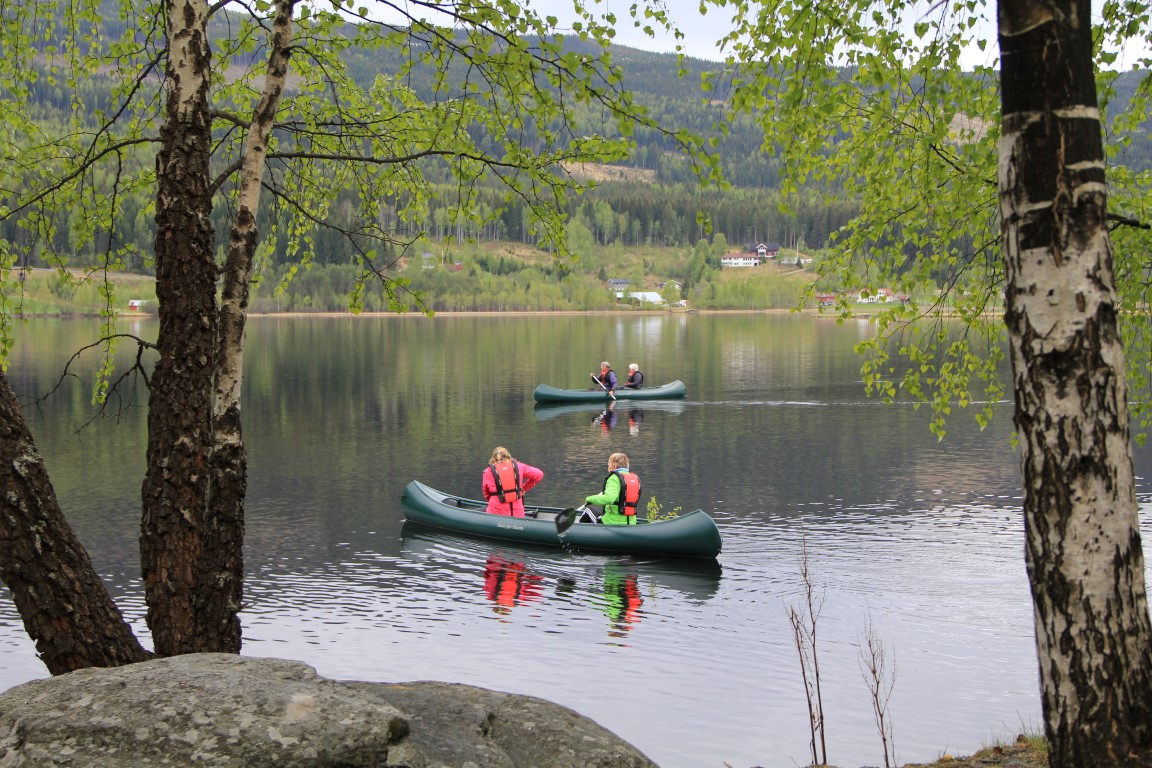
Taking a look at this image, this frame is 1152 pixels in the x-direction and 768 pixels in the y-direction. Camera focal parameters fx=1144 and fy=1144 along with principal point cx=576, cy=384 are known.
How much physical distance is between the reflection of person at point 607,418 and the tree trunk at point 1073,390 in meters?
32.6

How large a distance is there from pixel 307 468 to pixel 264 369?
31990 mm

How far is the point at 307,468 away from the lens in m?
28.7

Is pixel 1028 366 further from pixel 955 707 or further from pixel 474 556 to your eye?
pixel 474 556

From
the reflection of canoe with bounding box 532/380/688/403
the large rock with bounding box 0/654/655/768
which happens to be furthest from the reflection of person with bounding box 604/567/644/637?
the reflection of canoe with bounding box 532/380/688/403

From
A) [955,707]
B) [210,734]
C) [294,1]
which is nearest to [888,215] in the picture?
→ [294,1]

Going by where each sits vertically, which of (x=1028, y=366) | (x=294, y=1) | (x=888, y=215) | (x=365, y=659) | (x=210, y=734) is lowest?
(x=365, y=659)

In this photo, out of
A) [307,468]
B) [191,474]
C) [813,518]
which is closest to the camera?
[191,474]

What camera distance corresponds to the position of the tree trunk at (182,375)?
611 centimetres

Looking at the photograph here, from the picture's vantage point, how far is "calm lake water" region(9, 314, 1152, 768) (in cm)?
1255

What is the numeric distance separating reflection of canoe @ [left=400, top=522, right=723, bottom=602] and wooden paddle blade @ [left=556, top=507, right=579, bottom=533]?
0.46 meters

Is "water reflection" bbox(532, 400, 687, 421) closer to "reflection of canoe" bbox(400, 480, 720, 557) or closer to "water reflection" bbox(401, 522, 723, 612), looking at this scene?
"reflection of canoe" bbox(400, 480, 720, 557)

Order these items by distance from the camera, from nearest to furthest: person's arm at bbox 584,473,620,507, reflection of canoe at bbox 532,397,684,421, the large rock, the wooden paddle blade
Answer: the large rock, person's arm at bbox 584,473,620,507, the wooden paddle blade, reflection of canoe at bbox 532,397,684,421

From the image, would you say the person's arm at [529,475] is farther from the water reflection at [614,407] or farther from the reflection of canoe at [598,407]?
the reflection of canoe at [598,407]

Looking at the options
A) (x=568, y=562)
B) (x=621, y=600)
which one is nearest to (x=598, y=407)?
(x=568, y=562)
